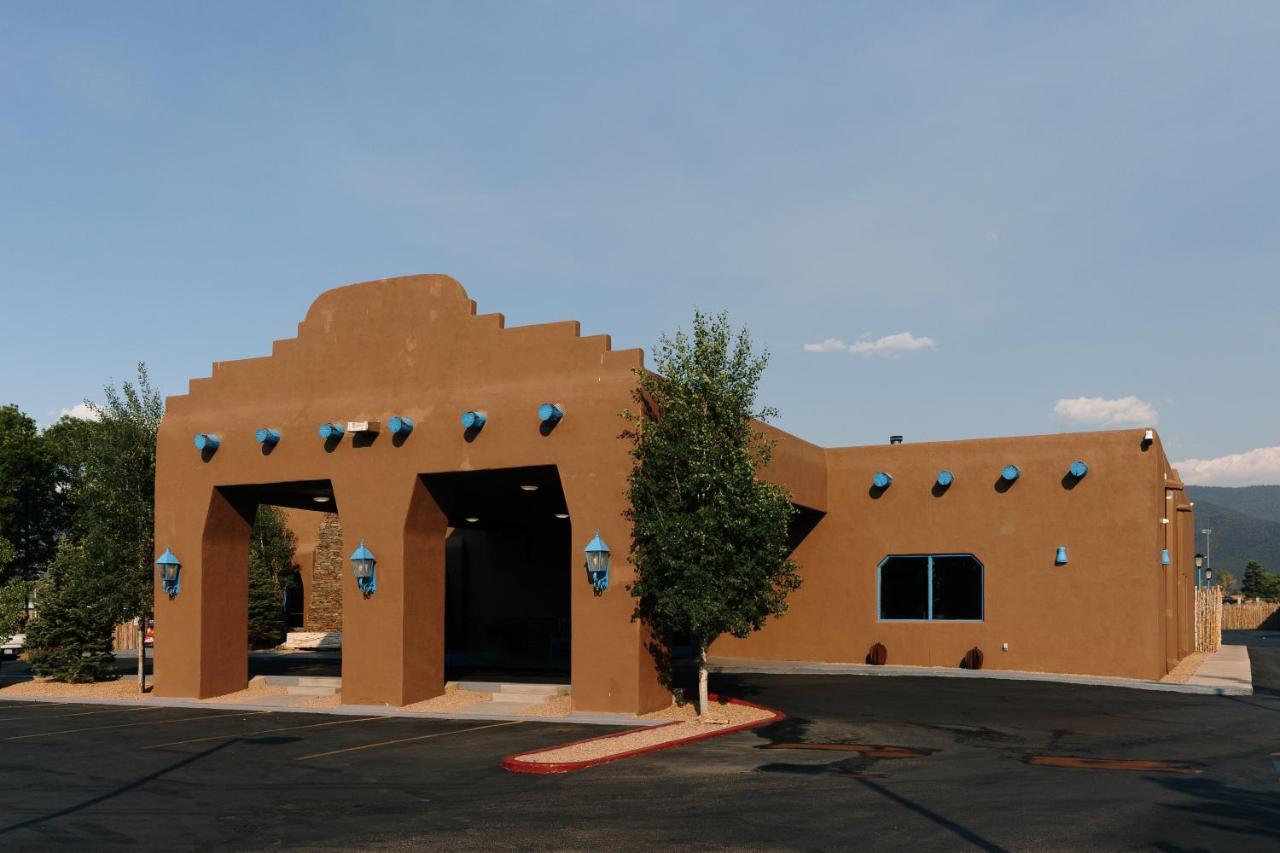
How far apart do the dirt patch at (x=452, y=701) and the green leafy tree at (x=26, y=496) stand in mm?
38038

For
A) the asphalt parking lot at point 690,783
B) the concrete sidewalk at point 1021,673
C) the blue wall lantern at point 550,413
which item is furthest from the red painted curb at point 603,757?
the concrete sidewalk at point 1021,673

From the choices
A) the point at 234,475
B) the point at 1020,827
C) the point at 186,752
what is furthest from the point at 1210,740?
the point at 234,475

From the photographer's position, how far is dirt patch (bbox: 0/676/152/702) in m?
27.6

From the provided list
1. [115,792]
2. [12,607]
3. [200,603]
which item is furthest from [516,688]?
[12,607]

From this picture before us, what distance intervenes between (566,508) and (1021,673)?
12.3 metres

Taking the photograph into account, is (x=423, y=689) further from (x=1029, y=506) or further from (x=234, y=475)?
(x=1029, y=506)

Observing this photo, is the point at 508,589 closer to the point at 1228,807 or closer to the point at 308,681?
the point at 308,681

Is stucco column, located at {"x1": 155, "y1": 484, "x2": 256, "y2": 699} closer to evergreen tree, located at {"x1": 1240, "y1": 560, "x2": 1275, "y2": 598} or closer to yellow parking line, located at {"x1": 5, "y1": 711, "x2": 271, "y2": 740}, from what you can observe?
yellow parking line, located at {"x1": 5, "y1": 711, "x2": 271, "y2": 740}

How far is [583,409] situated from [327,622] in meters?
28.0

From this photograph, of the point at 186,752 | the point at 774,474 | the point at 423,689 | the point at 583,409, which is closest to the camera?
the point at 186,752

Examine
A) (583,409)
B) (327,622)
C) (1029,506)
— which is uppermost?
(583,409)

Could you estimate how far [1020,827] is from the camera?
12.1 metres

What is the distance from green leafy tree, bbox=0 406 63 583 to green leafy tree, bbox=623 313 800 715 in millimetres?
43895

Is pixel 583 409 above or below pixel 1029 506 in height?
above
